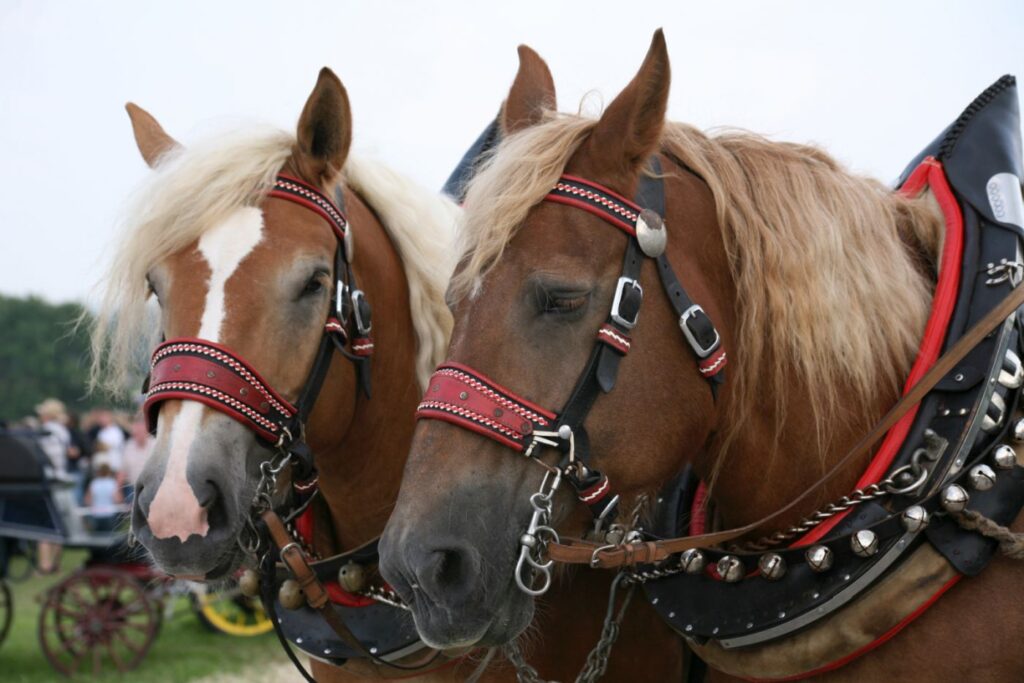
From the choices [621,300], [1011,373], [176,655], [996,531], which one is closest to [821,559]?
[996,531]

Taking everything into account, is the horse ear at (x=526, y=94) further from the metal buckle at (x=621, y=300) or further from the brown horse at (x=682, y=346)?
the metal buckle at (x=621, y=300)

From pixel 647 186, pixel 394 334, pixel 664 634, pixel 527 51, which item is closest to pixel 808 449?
pixel 647 186

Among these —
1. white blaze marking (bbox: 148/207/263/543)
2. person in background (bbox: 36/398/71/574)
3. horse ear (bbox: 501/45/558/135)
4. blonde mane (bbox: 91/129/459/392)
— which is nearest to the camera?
white blaze marking (bbox: 148/207/263/543)

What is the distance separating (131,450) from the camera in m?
9.52

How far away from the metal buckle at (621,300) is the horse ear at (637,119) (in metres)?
0.26

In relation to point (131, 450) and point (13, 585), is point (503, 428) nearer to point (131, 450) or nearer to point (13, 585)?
point (131, 450)

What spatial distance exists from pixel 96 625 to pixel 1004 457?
779 cm

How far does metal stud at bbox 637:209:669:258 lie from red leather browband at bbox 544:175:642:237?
1 centimetres

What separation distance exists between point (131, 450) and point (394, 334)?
7.49 metres

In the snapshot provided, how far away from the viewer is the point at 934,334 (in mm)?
2025

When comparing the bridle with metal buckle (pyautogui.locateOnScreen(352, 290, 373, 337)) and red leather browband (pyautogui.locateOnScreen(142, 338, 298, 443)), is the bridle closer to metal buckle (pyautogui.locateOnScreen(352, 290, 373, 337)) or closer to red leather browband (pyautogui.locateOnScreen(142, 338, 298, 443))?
red leather browband (pyautogui.locateOnScreen(142, 338, 298, 443))

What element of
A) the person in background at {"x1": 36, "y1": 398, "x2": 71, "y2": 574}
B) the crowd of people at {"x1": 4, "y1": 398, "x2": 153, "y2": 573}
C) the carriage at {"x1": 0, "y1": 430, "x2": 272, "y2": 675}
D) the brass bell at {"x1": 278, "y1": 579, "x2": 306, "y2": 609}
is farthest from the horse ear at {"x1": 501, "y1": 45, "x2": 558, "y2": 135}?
the person in background at {"x1": 36, "y1": 398, "x2": 71, "y2": 574}

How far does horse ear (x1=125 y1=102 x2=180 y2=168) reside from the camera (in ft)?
10.2

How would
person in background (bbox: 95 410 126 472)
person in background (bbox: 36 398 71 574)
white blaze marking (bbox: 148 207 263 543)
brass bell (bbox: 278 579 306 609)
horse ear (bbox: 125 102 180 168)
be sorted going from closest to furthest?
white blaze marking (bbox: 148 207 263 543) < brass bell (bbox: 278 579 306 609) < horse ear (bbox: 125 102 180 168) < person in background (bbox: 36 398 71 574) < person in background (bbox: 95 410 126 472)
